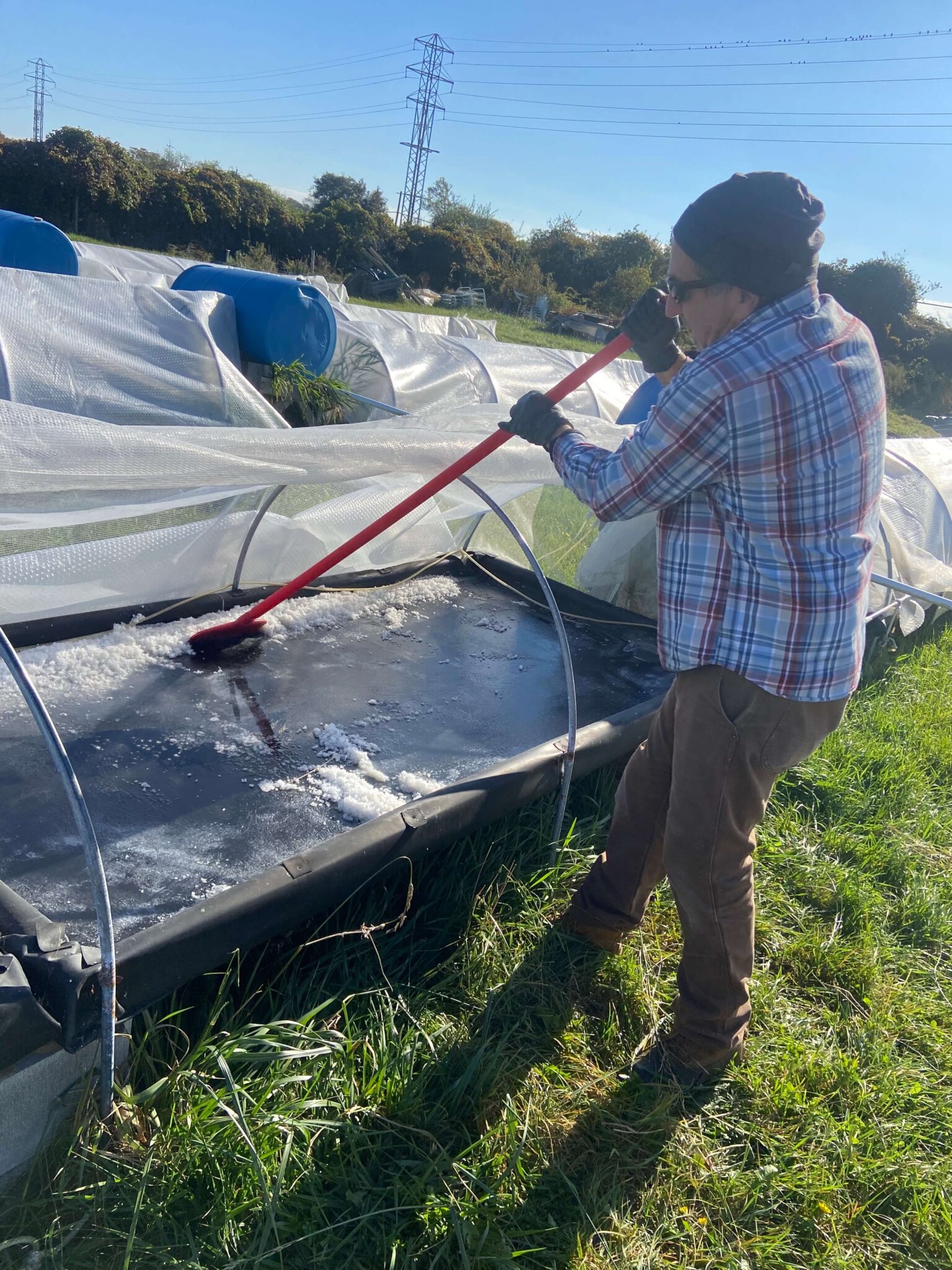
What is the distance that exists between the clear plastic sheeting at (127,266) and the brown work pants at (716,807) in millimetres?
8312

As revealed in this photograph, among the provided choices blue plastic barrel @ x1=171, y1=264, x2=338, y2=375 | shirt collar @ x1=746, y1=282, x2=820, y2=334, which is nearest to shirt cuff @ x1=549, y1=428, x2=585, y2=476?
shirt collar @ x1=746, y1=282, x2=820, y2=334

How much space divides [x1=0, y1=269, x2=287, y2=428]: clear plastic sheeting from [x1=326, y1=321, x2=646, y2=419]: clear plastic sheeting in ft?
5.18

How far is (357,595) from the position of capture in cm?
379

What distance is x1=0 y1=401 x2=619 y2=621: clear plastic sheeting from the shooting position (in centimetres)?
185

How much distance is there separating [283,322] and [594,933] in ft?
19.3

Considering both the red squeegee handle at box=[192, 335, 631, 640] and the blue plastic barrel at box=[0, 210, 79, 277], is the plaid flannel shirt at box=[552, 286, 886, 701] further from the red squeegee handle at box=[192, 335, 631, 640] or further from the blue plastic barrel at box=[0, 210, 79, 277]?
the blue plastic barrel at box=[0, 210, 79, 277]

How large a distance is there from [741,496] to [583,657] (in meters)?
1.92

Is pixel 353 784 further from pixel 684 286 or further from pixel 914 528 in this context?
pixel 914 528

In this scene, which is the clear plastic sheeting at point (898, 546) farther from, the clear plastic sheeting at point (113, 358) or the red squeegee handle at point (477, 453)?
the clear plastic sheeting at point (113, 358)

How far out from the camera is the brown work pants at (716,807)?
1.78 meters

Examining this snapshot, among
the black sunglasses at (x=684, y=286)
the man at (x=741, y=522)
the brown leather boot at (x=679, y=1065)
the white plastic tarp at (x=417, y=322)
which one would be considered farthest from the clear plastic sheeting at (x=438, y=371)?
the brown leather boot at (x=679, y=1065)

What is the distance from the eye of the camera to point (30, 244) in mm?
7684

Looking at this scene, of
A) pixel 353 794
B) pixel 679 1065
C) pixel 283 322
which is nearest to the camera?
pixel 679 1065

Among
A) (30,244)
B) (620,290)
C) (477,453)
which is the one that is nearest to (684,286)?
(477,453)
